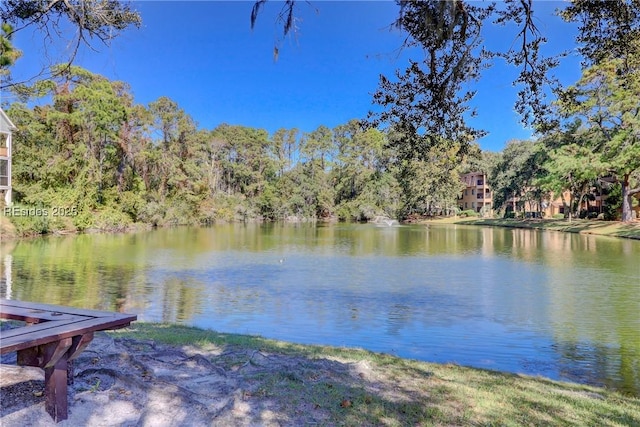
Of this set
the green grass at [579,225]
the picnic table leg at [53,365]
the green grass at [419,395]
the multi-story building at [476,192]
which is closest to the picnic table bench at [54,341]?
the picnic table leg at [53,365]

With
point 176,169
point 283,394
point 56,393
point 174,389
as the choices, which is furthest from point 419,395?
point 176,169

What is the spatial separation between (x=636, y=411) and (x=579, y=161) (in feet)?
111

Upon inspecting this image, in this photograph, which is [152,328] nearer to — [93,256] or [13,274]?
[13,274]

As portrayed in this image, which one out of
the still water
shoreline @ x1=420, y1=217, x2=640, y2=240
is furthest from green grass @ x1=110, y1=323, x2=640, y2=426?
shoreline @ x1=420, y1=217, x2=640, y2=240

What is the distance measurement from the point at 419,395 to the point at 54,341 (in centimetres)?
285

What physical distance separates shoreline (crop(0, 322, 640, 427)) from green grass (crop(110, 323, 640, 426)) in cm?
1

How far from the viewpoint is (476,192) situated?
230 ft

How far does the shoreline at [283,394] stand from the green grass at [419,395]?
0.01 m

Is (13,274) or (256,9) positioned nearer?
(256,9)

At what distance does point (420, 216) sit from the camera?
63656mm

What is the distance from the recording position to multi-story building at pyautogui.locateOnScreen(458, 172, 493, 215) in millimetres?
68688

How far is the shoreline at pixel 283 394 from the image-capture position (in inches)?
124

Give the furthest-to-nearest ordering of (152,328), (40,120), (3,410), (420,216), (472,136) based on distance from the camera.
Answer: (420,216) < (40,120) < (152,328) < (472,136) < (3,410)

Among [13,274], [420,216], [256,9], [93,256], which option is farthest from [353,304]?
[420,216]
